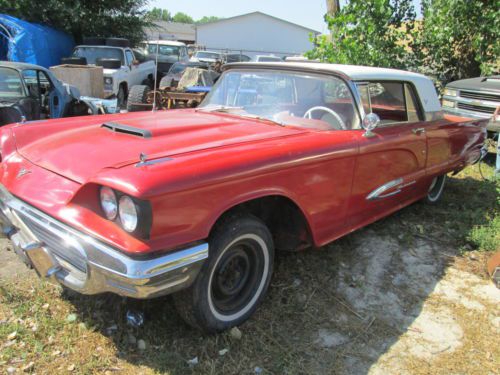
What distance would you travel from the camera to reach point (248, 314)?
260cm

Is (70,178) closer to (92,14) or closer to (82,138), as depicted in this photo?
(82,138)

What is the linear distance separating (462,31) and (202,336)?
8687 millimetres

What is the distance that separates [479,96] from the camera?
6.86 m

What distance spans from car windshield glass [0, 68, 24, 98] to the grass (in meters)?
3.85

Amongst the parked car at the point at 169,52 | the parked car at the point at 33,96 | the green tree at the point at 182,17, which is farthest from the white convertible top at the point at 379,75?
the green tree at the point at 182,17

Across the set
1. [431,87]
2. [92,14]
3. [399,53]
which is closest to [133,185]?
[431,87]

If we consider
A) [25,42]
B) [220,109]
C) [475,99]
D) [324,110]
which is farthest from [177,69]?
[324,110]

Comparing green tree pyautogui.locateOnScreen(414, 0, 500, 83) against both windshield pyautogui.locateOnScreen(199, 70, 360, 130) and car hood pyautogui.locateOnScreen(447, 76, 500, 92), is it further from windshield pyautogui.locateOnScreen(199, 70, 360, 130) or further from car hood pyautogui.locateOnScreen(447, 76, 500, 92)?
windshield pyautogui.locateOnScreen(199, 70, 360, 130)

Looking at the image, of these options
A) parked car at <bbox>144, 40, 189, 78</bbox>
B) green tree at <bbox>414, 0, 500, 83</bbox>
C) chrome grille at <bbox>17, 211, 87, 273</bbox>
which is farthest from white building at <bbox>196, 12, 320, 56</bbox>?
chrome grille at <bbox>17, 211, 87, 273</bbox>

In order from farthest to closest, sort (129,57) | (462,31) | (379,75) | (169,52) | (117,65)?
(169,52) → (129,57) → (117,65) → (462,31) → (379,75)

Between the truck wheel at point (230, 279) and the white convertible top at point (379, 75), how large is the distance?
4.91ft

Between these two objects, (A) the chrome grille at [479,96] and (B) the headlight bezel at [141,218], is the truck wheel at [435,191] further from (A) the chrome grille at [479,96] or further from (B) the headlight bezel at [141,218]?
(B) the headlight bezel at [141,218]

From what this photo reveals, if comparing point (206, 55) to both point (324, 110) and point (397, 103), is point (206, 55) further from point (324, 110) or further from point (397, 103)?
point (324, 110)

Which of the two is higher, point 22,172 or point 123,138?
point 123,138
